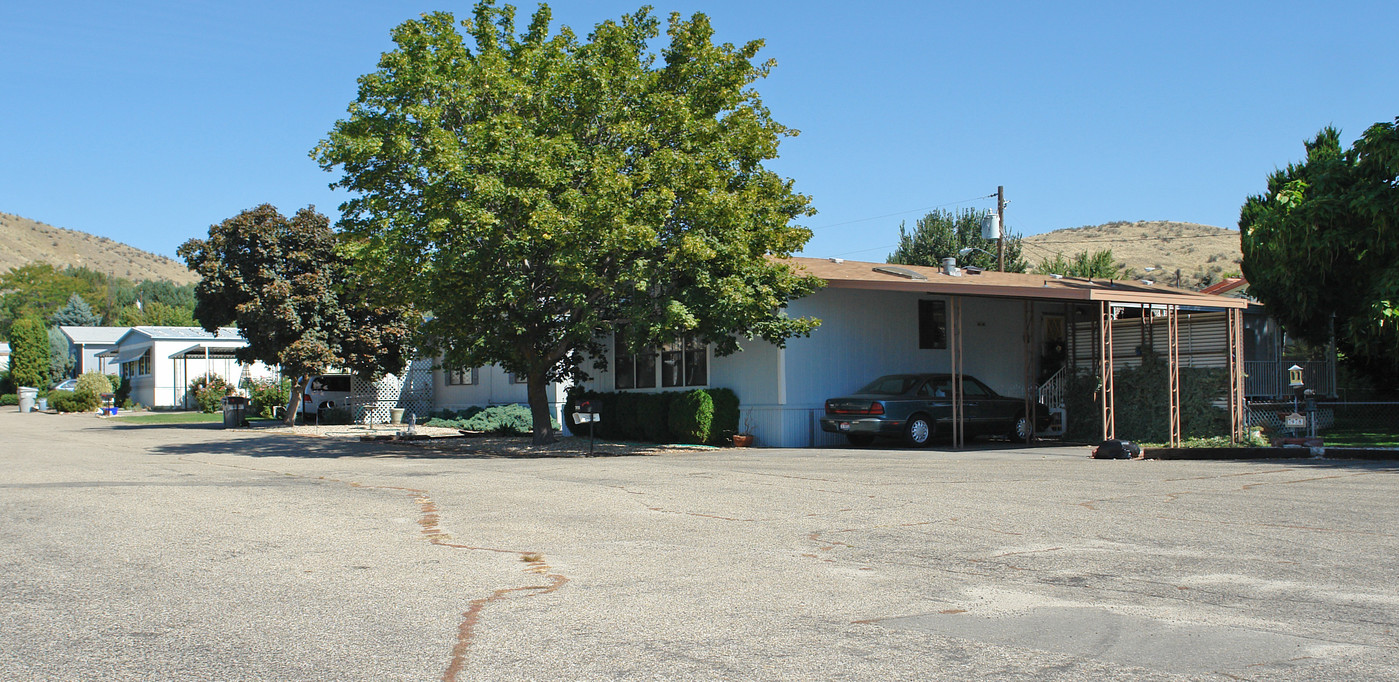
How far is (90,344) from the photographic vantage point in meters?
70.8

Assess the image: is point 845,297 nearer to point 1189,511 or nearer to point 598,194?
point 598,194

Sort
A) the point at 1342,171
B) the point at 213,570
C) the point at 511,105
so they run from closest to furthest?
the point at 213,570, the point at 511,105, the point at 1342,171

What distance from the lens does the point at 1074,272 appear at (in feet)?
169

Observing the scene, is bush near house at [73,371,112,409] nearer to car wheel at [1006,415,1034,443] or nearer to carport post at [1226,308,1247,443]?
car wheel at [1006,415,1034,443]

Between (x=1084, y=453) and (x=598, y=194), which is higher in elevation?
(x=598, y=194)

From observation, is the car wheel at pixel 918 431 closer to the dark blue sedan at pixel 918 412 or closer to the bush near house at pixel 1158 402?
the dark blue sedan at pixel 918 412

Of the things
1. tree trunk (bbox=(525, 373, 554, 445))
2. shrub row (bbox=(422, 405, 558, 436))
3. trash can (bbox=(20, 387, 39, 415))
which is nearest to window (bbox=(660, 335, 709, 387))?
tree trunk (bbox=(525, 373, 554, 445))

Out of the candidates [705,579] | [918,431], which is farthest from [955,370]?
[705,579]

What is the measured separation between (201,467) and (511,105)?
8.08 meters

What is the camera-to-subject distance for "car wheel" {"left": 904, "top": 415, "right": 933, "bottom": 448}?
827 inches

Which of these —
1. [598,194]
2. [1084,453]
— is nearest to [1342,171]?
[1084,453]

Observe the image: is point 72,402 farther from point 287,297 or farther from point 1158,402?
point 1158,402

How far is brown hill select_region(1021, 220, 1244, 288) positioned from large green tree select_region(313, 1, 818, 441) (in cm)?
6199

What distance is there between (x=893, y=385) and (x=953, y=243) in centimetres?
2774
